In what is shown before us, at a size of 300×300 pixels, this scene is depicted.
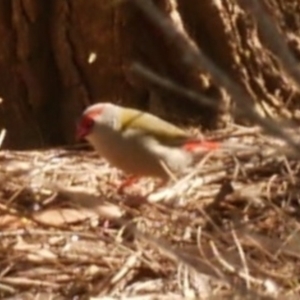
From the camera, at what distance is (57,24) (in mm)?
5145

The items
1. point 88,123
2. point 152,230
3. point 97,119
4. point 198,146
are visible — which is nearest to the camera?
point 152,230

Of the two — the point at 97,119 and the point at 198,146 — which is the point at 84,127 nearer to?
the point at 97,119

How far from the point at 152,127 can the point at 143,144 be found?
8cm

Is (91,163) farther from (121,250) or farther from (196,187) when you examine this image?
(121,250)

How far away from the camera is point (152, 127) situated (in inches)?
175

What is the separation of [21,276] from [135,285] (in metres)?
0.36

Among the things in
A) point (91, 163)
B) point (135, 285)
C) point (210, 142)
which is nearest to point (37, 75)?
point (91, 163)

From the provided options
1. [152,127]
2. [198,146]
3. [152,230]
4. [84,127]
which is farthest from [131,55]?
[152,230]

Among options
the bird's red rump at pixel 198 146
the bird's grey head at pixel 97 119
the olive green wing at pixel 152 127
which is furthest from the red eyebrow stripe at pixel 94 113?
the bird's red rump at pixel 198 146

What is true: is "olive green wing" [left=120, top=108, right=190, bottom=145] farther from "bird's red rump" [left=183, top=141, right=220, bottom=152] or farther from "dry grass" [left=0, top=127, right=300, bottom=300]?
"dry grass" [left=0, top=127, right=300, bottom=300]

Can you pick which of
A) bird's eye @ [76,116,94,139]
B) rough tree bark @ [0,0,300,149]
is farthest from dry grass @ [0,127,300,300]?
rough tree bark @ [0,0,300,149]

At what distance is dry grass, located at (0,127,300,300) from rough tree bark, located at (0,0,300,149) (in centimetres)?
48

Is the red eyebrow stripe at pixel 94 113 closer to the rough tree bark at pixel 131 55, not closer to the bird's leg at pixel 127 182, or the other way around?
the bird's leg at pixel 127 182

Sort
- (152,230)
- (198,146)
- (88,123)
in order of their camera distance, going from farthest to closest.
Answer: (88,123) < (198,146) < (152,230)
